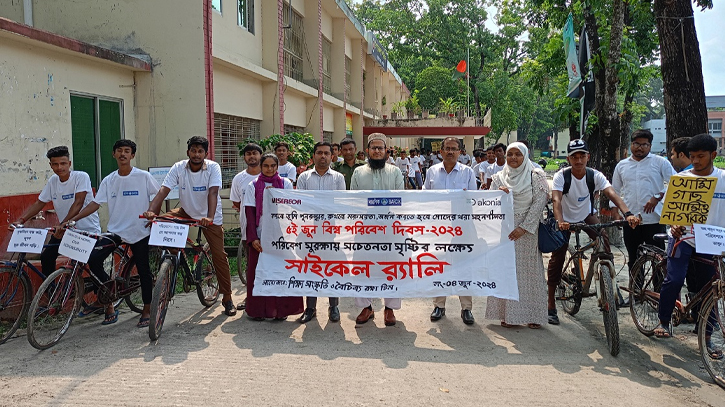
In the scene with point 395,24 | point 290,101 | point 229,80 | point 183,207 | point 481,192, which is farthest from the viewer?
point 395,24

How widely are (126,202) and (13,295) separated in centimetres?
127

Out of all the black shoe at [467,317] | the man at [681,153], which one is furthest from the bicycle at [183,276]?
the man at [681,153]

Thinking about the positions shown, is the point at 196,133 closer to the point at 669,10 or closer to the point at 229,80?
the point at 229,80

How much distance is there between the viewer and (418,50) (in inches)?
1555

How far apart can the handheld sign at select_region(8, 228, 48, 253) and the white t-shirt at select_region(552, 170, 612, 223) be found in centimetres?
488

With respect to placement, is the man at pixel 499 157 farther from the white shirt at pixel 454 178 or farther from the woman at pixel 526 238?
the woman at pixel 526 238

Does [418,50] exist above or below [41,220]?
above

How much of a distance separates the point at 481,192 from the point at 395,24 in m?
35.2

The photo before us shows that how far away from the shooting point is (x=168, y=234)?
5.36 m

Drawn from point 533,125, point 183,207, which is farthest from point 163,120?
point 533,125

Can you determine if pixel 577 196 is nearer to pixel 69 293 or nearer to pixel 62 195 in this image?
pixel 69 293

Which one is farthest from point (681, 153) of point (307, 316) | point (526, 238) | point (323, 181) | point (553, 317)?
point (307, 316)

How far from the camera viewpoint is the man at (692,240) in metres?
4.61

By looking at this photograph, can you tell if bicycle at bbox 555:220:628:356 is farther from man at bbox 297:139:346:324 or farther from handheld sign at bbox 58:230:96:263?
handheld sign at bbox 58:230:96:263
